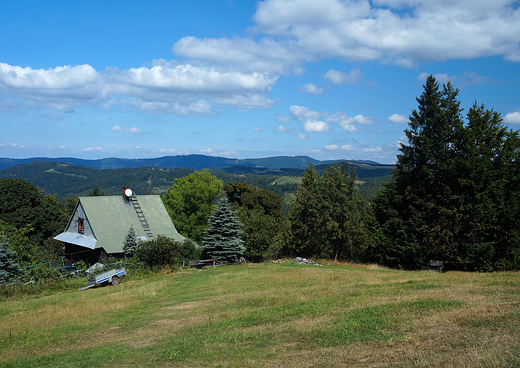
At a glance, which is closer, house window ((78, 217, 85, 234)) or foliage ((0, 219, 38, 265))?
foliage ((0, 219, 38, 265))

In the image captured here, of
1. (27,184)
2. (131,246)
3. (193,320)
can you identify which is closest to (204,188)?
(131,246)

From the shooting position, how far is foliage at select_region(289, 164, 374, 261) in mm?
37062

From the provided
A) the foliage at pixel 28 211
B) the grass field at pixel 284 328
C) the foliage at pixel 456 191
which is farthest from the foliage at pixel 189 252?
the foliage at pixel 28 211

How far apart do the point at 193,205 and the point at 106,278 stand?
3057cm

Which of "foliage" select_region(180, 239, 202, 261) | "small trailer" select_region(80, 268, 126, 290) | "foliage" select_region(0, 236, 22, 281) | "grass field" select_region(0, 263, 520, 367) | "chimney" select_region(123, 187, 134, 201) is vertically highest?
"chimney" select_region(123, 187, 134, 201)

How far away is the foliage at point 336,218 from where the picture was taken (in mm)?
37062

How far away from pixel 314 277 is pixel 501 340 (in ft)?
47.6

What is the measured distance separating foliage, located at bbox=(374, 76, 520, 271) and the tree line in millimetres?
92

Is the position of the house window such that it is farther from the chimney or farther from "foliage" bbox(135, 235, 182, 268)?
"foliage" bbox(135, 235, 182, 268)

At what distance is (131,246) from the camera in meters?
34.9

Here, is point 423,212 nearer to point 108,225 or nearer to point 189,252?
point 189,252

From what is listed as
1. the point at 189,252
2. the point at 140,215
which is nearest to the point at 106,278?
the point at 189,252

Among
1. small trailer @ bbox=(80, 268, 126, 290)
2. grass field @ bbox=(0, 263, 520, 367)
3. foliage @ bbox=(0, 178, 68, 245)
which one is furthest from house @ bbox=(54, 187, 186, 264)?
grass field @ bbox=(0, 263, 520, 367)

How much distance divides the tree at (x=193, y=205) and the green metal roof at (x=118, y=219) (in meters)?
8.89
